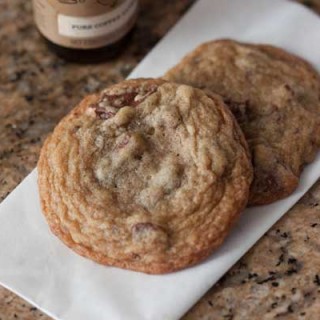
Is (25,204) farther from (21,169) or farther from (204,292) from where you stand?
(204,292)

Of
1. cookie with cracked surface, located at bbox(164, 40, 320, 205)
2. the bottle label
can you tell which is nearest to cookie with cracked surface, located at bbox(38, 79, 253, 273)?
cookie with cracked surface, located at bbox(164, 40, 320, 205)

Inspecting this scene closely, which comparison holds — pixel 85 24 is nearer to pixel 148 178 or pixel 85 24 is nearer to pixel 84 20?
pixel 84 20

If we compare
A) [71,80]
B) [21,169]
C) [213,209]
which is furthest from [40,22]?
[213,209]

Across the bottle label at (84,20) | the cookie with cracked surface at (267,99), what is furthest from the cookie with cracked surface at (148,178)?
the bottle label at (84,20)

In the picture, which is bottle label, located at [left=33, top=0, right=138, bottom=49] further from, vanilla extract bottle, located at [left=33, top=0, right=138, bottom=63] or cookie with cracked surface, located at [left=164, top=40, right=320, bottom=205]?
cookie with cracked surface, located at [left=164, top=40, right=320, bottom=205]

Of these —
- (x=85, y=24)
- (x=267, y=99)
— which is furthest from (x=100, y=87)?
(x=267, y=99)

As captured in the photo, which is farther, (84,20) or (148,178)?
(84,20)
